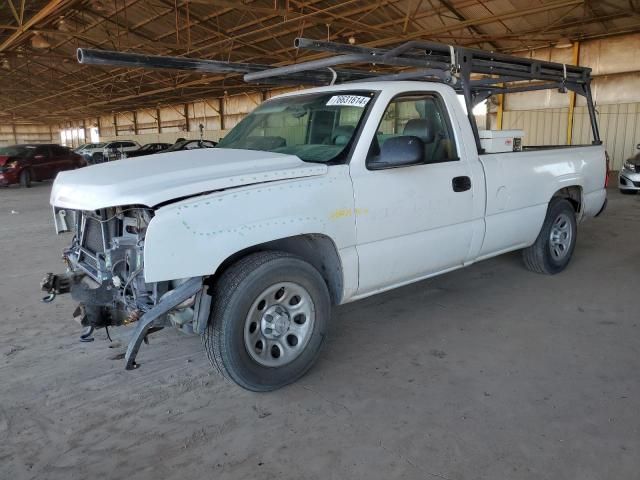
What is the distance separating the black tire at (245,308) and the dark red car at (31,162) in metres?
17.0

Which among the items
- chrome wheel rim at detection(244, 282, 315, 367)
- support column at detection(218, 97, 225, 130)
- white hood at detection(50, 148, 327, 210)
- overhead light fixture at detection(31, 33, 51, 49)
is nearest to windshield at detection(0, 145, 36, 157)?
overhead light fixture at detection(31, 33, 51, 49)

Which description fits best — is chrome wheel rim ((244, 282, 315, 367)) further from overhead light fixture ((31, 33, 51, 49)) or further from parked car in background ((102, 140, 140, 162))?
parked car in background ((102, 140, 140, 162))

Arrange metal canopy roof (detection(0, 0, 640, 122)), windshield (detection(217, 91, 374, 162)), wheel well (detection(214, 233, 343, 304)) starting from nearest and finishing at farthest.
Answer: wheel well (detection(214, 233, 343, 304))
windshield (detection(217, 91, 374, 162))
metal canopy roof (detection(0, 0, 640, 122))

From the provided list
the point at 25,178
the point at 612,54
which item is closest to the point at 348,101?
the point at 612,54

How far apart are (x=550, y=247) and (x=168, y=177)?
4163 mm

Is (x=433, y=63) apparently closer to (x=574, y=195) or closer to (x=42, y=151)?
(x=574, y=195)

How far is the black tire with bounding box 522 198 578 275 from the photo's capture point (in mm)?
5113

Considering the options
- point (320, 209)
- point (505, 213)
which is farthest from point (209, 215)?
point (505, 213)

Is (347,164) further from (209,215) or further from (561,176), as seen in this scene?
(561,176)

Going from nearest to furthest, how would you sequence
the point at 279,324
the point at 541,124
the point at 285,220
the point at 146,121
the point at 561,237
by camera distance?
the point at 285,220
the point at 279,324
the point at 561,237
the point at 541,124
the point at 146,121

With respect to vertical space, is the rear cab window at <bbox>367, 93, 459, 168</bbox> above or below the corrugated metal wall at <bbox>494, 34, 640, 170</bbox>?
below

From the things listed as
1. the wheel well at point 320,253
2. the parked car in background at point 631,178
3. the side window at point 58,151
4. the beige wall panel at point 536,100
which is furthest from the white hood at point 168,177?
the beige wall panel at point 536,100

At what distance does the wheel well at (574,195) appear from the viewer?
531cm

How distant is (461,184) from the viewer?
3883mm
